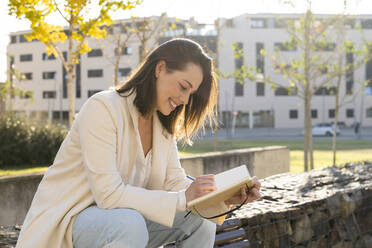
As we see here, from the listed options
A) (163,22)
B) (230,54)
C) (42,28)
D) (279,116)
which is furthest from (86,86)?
(42,28)

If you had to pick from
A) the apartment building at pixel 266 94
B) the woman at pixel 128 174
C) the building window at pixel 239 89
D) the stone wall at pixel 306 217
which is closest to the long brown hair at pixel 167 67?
the woman at pixel 128 174

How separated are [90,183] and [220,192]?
616 mm

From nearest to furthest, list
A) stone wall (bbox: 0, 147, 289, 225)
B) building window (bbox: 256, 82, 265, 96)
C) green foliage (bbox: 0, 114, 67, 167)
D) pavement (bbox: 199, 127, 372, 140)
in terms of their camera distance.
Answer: stone wall (bbox: 0, 147, 289, 225) < green foliage (bbox: 0, 114, 67, 167) < pavement (bbox: 199, 127, 372, 140) < building window (bbox: 256, 82, 265, 96)

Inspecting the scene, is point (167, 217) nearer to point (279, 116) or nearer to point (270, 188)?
point (270, 188)

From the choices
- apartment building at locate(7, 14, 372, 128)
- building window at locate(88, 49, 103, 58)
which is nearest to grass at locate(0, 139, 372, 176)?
apartment building at locate(7, 14, 372, 128)

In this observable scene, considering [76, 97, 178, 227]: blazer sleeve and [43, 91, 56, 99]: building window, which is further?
[43, 91, 56, 99]: building window

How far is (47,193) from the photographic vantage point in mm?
2297

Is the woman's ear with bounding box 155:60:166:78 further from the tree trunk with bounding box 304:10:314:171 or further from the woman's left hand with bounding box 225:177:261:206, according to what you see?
the tree trunk with bounding box 304:10:314:171

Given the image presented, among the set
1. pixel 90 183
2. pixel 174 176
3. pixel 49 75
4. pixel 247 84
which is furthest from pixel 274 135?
pixel 90 183

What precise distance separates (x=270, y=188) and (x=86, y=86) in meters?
51.6

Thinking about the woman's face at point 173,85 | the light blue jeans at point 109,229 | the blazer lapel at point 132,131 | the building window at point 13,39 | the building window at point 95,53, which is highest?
the building window at point 13,39

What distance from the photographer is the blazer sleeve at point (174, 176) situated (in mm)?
2850

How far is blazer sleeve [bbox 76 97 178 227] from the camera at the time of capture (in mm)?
2264

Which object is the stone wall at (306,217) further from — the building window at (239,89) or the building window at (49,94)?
the building window at (49,94)
